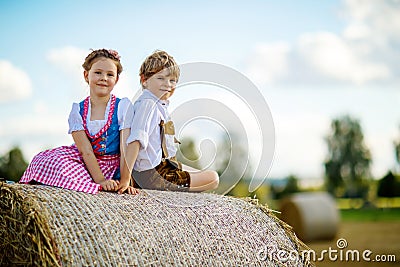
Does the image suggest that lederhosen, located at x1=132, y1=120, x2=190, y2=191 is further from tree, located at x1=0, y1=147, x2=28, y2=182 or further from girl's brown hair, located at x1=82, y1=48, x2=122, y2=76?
tree, located at x1=0, y1=147, x2=28, y2=182

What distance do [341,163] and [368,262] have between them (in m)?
31.5

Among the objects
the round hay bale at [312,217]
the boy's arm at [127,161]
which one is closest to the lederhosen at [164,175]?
the boy's arm at [127,161]

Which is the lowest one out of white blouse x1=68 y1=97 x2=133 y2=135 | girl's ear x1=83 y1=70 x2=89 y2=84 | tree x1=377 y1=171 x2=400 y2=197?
tree x1=377 y1=171 x2=400 y2=197

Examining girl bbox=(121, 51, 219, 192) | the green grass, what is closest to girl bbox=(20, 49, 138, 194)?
girl bbox=(121, 51, 219, 192)

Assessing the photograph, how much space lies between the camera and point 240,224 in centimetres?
443

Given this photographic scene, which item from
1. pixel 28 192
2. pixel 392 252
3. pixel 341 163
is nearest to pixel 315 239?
pixel 392 252

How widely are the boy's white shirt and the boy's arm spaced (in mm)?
37

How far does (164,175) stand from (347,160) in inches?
1486

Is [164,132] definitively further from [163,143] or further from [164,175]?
[164,175]

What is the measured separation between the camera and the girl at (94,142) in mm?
4125

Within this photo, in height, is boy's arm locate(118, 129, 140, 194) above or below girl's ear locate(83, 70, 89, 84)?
below

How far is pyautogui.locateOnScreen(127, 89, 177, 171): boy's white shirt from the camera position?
4312mm

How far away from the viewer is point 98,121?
14.2 ft

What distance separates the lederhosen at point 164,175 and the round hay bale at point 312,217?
1093 centimetres
